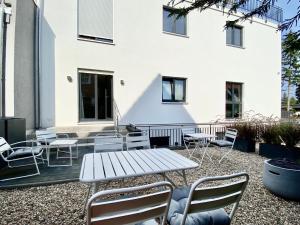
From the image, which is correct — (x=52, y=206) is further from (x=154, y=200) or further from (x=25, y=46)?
(x=25, y=46)

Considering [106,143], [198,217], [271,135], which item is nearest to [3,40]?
[106,143]

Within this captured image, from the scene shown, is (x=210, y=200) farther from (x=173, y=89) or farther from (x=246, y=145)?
(x=173, y=89)

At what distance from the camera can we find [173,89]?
9953 mm

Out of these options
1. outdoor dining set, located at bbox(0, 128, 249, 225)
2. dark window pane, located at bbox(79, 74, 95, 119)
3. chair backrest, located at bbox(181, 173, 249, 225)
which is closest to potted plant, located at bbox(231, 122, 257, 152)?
outdoor dining set, located at bbox(0, 128, 249, 225)

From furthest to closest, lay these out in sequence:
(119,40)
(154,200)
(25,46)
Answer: (119,40) → (25,46) → (154,200)

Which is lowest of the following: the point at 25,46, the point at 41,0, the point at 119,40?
the point at 25,46

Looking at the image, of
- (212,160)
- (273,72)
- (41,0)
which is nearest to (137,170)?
(212,160)

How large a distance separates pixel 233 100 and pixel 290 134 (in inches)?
244

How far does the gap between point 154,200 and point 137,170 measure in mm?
868

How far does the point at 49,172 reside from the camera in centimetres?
444

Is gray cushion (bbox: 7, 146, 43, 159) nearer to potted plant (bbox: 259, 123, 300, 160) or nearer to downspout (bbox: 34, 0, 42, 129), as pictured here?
downspout (bbox: 34, 0, 42, 129)

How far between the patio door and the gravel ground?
4.68m

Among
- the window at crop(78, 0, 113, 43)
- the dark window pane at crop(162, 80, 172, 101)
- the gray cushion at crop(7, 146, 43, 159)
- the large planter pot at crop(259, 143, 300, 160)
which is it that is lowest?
the large planter pot at crop(259, 143, 300, 160)

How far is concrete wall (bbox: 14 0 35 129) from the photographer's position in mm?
6230
